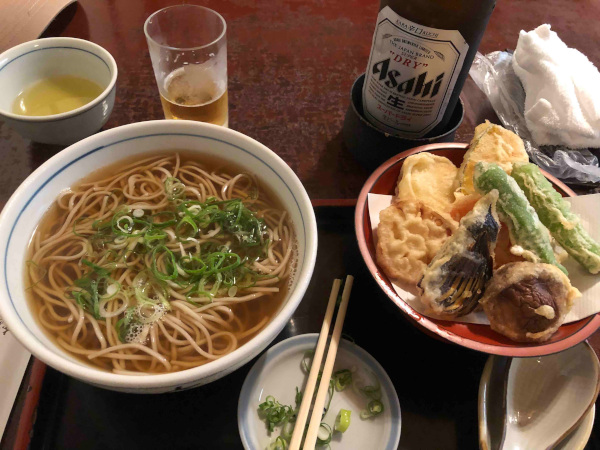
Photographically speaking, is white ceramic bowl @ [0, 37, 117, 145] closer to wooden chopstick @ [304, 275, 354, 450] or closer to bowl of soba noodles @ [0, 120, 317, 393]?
bowl of soba noodles @ [0, 120, 317, 393]

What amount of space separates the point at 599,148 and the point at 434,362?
3.60ft

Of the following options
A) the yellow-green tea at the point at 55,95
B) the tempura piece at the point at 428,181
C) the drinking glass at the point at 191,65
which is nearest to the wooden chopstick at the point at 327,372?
the tempura piece at the point at 428,181

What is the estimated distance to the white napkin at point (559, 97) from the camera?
1507 millimetres

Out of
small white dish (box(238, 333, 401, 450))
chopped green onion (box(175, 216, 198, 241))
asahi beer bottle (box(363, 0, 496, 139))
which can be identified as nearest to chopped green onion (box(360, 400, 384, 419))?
small white dish (box(238, 333, 401, 450))

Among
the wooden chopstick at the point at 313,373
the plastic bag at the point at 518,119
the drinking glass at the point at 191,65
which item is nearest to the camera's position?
the wooden chopstick at the point at 313,373

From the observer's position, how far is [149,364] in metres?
0.92

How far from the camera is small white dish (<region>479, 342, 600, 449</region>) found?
0.96m

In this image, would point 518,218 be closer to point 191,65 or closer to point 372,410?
point 372,410

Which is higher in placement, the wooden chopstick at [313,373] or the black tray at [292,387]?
the wooden chopstick at [313,373]

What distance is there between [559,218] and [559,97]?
0.65 metres

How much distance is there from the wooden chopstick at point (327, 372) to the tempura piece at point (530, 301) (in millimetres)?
339

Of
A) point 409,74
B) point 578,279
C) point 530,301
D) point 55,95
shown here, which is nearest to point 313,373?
point 530,301

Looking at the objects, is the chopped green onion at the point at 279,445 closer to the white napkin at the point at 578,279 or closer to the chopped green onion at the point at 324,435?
the chopped green onion at the point at 324,435

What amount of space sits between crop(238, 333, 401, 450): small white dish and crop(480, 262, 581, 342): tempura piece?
11.9 inches
